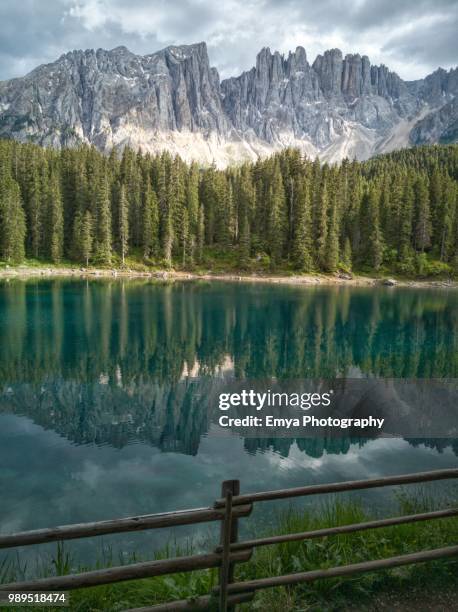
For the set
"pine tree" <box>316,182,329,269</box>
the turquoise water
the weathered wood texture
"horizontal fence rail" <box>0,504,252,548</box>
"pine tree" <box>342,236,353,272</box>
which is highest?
"pine tree" <box>316,182,329,269</box>

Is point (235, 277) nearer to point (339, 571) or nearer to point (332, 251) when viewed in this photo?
point (332, 251)

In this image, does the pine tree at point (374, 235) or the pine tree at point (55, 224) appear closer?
the pine tree at point (55, 224)

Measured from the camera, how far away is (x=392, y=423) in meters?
18.4

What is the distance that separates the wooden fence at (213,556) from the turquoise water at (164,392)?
13.6 feet

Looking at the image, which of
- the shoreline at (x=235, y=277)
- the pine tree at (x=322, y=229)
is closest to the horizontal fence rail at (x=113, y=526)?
the shoreline at (x=235, y=277)

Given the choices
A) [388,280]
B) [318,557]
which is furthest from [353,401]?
[388,280]

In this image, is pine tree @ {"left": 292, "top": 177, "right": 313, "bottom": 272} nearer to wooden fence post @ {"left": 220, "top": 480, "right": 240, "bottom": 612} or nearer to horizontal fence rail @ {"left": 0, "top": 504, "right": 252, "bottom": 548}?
wooden fence post @ {"left": 220, "top": 480, "right": 240, "bottom": 612}

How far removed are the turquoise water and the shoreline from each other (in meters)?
32.7

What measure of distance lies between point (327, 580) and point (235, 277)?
8216 centimetres

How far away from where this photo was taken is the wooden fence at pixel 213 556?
201 inches

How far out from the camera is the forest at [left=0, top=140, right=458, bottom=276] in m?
89.9

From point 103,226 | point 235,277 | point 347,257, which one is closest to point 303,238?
point 347,257

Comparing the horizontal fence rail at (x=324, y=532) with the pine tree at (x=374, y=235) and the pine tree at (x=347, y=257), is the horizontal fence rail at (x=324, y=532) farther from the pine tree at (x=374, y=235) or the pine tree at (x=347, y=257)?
the pine tree at (x=374, y=235)

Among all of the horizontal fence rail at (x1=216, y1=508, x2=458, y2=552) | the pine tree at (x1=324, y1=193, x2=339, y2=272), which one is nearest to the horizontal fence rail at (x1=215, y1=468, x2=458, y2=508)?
the horizontal fence rail at (x1=216, y1=508, x2=458, y2=552)
